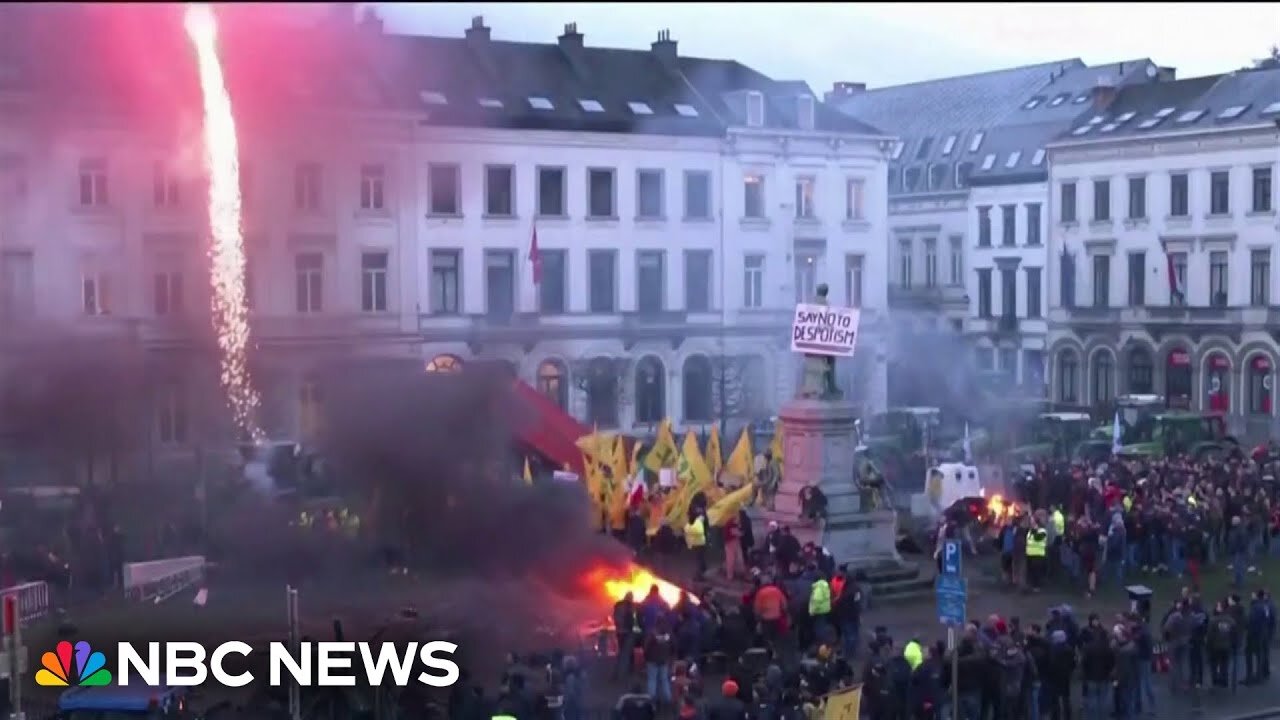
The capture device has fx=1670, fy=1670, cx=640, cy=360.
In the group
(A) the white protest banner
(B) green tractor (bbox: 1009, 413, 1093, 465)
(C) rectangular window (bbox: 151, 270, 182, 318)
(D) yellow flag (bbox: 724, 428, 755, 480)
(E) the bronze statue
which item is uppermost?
(C) rectangular window (bbox: 151, 270, 182, 318)


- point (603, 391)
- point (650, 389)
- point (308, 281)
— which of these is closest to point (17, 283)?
point (308, 281)

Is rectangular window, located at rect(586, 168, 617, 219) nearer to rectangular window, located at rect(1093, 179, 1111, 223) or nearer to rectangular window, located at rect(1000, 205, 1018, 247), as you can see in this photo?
rectangular window, located at rect(1093, 179, 1111, 223)

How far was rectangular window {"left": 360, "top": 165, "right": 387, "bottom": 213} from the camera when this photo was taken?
36.1 m

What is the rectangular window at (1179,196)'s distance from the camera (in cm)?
5756

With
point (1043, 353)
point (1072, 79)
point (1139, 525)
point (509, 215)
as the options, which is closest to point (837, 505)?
point (1139, 525)

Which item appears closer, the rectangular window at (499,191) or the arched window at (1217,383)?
the rectangular window at (499,191)

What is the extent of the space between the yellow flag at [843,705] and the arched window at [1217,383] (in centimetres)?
4168

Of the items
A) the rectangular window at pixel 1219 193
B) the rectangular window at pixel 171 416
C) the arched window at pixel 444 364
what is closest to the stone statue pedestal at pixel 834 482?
the arched window at pixel 444 364

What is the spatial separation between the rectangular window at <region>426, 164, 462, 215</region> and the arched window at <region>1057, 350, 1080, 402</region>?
25.7 meters

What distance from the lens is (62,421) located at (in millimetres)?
28984

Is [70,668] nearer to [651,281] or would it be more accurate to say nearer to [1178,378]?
[651,281]

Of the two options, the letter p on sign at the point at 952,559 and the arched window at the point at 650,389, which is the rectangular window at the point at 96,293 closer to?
the arched window at the point at 650,389

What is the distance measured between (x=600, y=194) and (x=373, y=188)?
12.8m

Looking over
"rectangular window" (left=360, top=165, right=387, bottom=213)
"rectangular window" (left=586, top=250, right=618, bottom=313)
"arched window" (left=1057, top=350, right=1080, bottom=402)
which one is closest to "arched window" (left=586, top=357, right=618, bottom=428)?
"rectangular window" (left=586, top=250, right=618, bottom=313)
